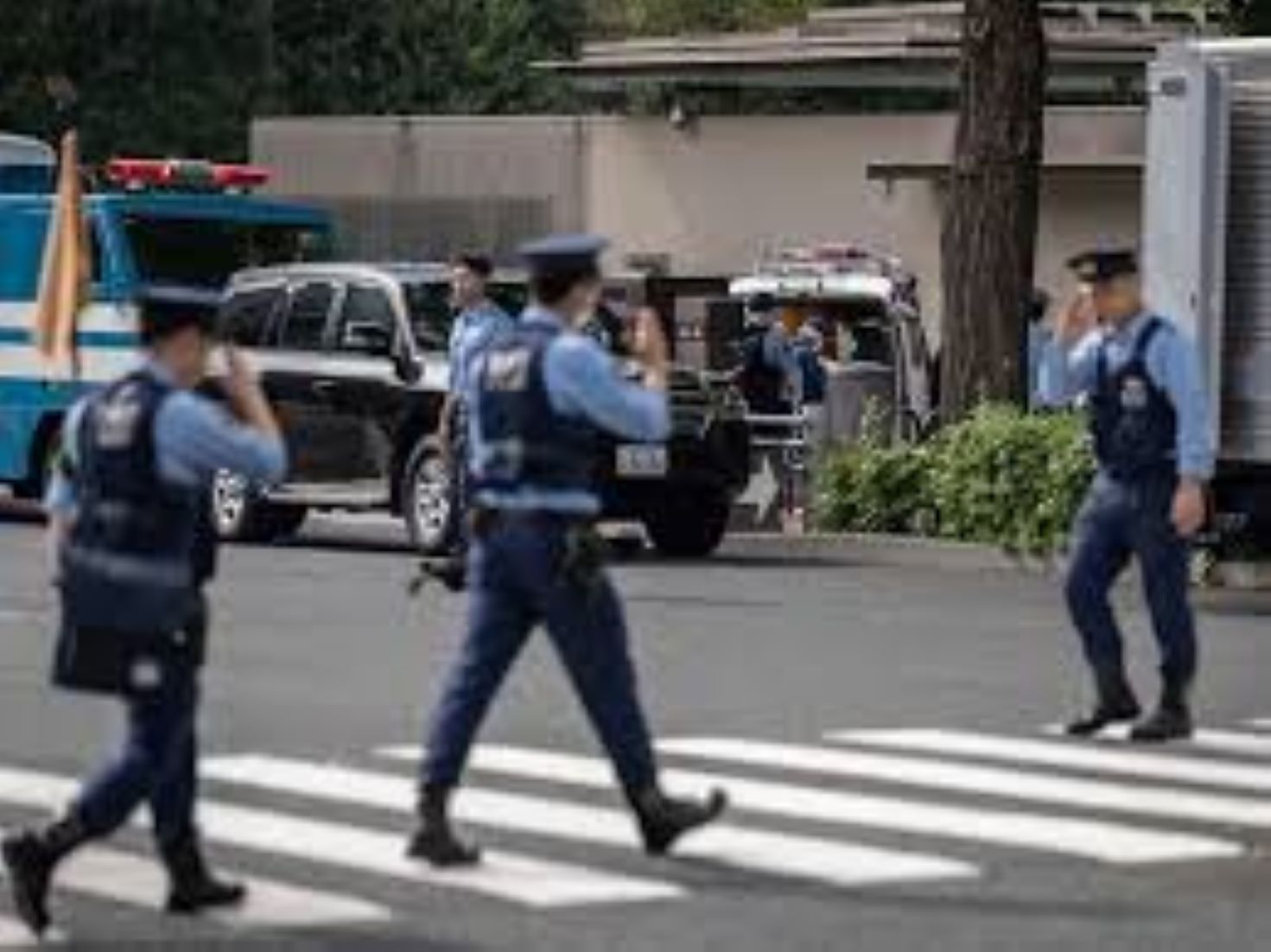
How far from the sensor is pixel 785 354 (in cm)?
2759

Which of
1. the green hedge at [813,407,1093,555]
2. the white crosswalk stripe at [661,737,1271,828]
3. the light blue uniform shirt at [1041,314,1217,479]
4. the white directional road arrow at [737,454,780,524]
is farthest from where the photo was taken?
the white directional road arrow at [737,454,780,524]

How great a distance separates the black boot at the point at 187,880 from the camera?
29.9 ft

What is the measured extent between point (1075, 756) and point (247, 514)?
41.5ft

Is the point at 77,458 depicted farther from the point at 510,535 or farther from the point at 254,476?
the point at 510,535

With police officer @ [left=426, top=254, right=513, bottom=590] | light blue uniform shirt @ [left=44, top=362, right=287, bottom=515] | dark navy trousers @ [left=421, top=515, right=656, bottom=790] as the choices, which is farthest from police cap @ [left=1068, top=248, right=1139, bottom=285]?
light blue uniform shirt @ [left=44, top=362, right=287, bottom=515]

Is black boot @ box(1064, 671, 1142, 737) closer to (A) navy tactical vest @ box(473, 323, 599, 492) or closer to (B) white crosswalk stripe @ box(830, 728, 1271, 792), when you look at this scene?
(B) white crosswalk stripe @ box(830, 728, 1271, 792)

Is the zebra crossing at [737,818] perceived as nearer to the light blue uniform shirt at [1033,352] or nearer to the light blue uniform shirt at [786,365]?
the light blue uniform shirt at [1033,352]

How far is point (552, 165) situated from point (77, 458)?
3190 centimetres

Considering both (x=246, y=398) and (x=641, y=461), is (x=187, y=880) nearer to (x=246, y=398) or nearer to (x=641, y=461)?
(x=246, y=398)

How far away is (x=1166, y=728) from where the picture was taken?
13.1 metres

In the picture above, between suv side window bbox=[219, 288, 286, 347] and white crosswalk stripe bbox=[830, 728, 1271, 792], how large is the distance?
11463 mm

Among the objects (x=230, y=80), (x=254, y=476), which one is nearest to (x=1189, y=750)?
(x=254, y=476)

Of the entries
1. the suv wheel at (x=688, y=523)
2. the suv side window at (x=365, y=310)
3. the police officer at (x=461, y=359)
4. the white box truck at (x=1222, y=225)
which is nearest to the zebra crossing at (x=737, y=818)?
the police officer at (x=461, y=359)

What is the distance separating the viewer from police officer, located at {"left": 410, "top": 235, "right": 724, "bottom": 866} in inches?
381
